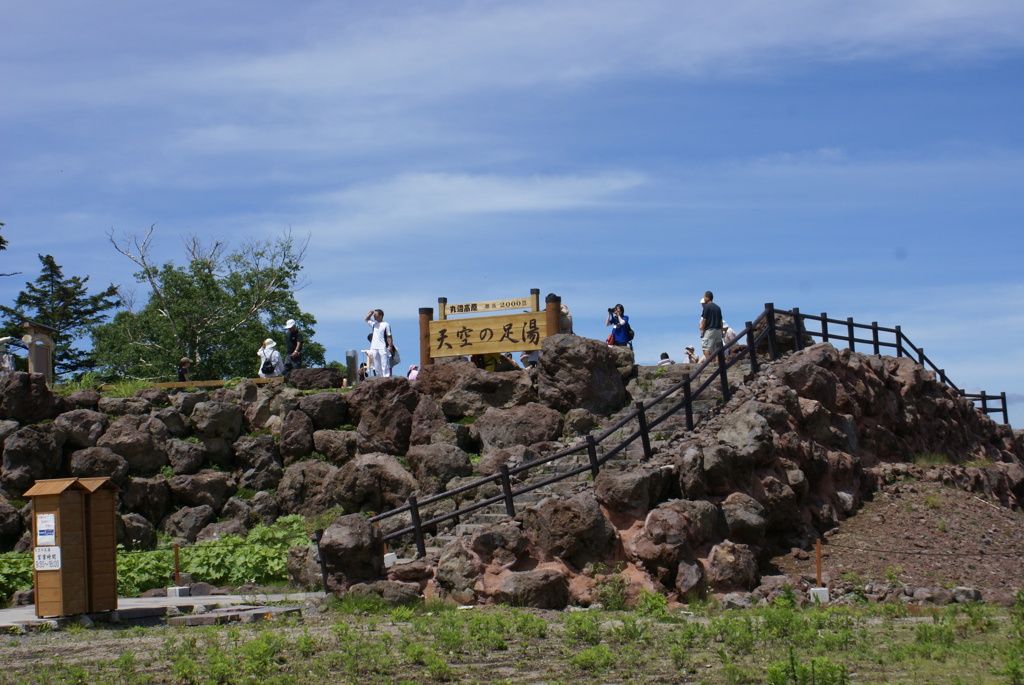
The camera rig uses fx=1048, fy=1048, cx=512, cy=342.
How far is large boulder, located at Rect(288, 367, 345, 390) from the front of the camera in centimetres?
2398

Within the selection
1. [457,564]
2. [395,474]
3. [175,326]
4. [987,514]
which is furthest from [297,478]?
[175,326]

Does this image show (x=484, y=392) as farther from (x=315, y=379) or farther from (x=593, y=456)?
(x=593, y=456)

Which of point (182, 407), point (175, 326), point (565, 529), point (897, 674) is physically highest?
point (175, 326)

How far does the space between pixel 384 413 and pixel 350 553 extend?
7716 mm

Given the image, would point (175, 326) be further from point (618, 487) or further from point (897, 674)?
point (897, 674)

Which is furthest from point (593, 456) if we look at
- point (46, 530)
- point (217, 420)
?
point (217, 420)

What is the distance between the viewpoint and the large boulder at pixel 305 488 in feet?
65.4

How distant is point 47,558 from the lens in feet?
40.2

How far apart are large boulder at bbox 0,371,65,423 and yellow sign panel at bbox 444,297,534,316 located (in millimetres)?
8691

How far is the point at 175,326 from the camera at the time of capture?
3900cm

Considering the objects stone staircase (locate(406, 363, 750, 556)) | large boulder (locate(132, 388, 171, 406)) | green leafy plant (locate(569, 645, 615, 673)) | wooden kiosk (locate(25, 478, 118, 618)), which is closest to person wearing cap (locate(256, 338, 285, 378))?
large boulder (locate(132, 388, 171, 406))

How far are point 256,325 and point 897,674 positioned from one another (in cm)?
3690

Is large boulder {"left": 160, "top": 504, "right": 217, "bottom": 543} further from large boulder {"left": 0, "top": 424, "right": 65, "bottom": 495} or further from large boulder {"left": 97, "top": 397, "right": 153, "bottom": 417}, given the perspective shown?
large boulder {"left": 97, "top": 397, "right": 153, "bottom": 417}

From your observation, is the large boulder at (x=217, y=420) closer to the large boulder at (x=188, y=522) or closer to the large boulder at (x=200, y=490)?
the large boulder at (x=200, y=490)
